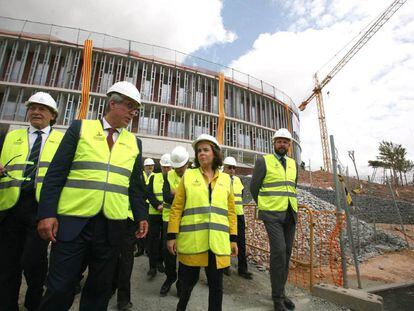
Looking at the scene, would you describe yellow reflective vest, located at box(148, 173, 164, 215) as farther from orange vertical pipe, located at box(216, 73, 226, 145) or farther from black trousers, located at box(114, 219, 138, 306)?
orange vertical pipe, located at box(216, 73, 226, 145)

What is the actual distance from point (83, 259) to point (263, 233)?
629cm

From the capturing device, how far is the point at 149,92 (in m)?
23.7

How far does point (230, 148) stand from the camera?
81.6ft

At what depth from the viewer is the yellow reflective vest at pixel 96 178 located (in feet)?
5.98

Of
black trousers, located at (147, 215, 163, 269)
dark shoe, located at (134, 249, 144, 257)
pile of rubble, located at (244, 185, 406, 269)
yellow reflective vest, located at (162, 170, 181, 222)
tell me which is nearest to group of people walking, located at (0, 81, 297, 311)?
yellow reflective vest, located at (162, 170, 181, 222)

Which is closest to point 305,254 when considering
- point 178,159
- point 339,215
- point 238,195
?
point 238,195

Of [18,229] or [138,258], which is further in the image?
[138,258]

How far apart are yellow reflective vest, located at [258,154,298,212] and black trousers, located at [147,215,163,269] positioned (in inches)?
75.4

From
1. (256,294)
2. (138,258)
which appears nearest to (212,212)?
(256,294)

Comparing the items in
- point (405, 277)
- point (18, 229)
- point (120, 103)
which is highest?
point (120, 103)

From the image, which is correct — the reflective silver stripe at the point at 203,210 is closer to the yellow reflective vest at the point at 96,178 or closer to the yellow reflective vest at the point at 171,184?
the yellow reflective vest at the point at 96,178

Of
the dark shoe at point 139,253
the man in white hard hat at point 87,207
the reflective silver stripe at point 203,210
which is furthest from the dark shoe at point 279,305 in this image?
the dark shoe at point 139,253

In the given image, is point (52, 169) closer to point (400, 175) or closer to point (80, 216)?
point (80, 216)

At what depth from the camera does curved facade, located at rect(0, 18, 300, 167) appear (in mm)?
21016
